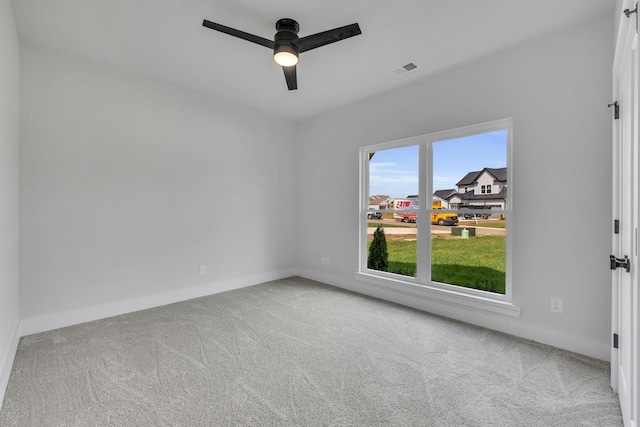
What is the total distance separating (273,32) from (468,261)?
303cm

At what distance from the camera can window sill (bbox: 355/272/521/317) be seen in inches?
112

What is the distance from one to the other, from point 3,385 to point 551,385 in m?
3.57

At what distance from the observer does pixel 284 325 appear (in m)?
3.02

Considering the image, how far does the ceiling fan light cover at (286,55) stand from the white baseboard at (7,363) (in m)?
2.83

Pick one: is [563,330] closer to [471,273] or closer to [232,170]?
[471,273]

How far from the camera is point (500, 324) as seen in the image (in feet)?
9.43

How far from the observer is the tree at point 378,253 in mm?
4074

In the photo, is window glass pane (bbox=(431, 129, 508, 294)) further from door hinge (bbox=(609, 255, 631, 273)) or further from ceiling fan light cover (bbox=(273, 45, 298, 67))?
ceiling fan light cover (bbox=(273, 45, 298, 67))

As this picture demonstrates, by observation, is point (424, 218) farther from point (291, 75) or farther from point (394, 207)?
point (291, 75)

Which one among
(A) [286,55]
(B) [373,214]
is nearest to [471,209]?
(B) [373,214]

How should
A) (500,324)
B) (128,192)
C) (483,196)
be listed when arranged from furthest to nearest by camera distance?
(128,192)
(483,196)
(500,324)

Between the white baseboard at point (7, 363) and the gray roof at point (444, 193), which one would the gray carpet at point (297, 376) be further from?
the gray roof at point (444, 193)

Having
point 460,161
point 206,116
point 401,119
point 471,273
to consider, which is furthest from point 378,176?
point 206,116

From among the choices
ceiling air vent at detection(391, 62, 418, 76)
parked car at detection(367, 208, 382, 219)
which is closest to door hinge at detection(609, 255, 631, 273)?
ceiling air vent at detection(391, 62, 418, 76)
